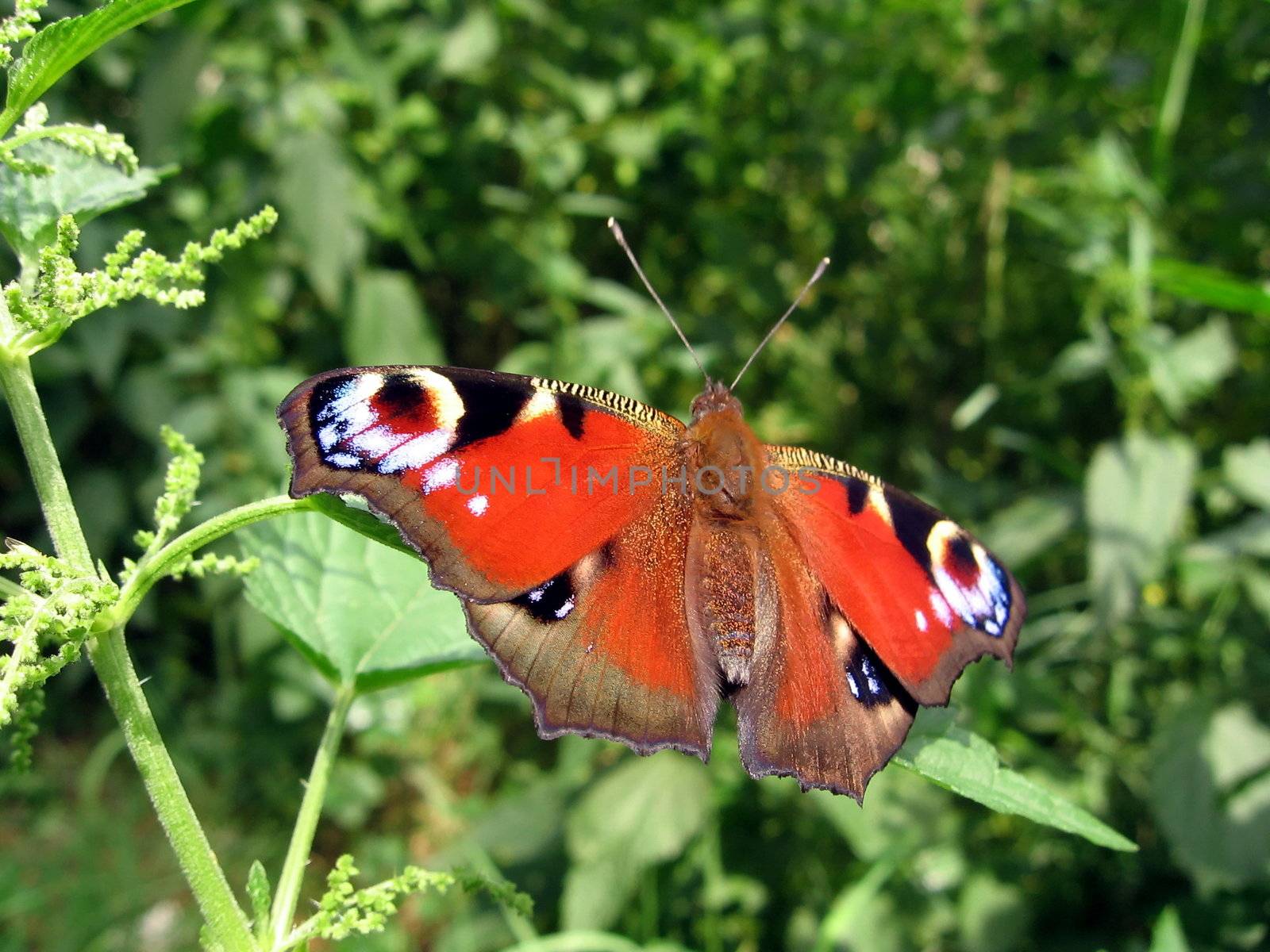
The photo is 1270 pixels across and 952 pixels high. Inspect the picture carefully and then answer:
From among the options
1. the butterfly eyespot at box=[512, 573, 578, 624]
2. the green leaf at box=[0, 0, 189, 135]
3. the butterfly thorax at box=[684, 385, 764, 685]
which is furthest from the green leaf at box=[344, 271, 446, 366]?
the green leaf at box=[0, 0, 189, 135]

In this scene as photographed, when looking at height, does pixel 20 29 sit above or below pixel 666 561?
above

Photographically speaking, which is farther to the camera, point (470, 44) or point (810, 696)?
point (470, 44)

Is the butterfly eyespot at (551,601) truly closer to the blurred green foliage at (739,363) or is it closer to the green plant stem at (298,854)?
the green plant stem at (298,854)

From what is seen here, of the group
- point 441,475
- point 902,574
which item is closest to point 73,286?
point 441,475

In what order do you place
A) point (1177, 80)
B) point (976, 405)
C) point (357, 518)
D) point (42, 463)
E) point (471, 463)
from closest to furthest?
point (42, 463)
point (357, 518)
point (471, 463)
point (1177, 80)
point (976, 405)

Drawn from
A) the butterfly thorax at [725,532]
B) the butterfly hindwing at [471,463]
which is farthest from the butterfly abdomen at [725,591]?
the butterfly hindwing at [471,463]

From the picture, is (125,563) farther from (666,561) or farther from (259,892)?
(666,561)

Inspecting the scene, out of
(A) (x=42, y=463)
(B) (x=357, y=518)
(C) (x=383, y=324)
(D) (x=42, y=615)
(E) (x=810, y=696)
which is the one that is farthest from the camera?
(C) (x=383, y=324)
